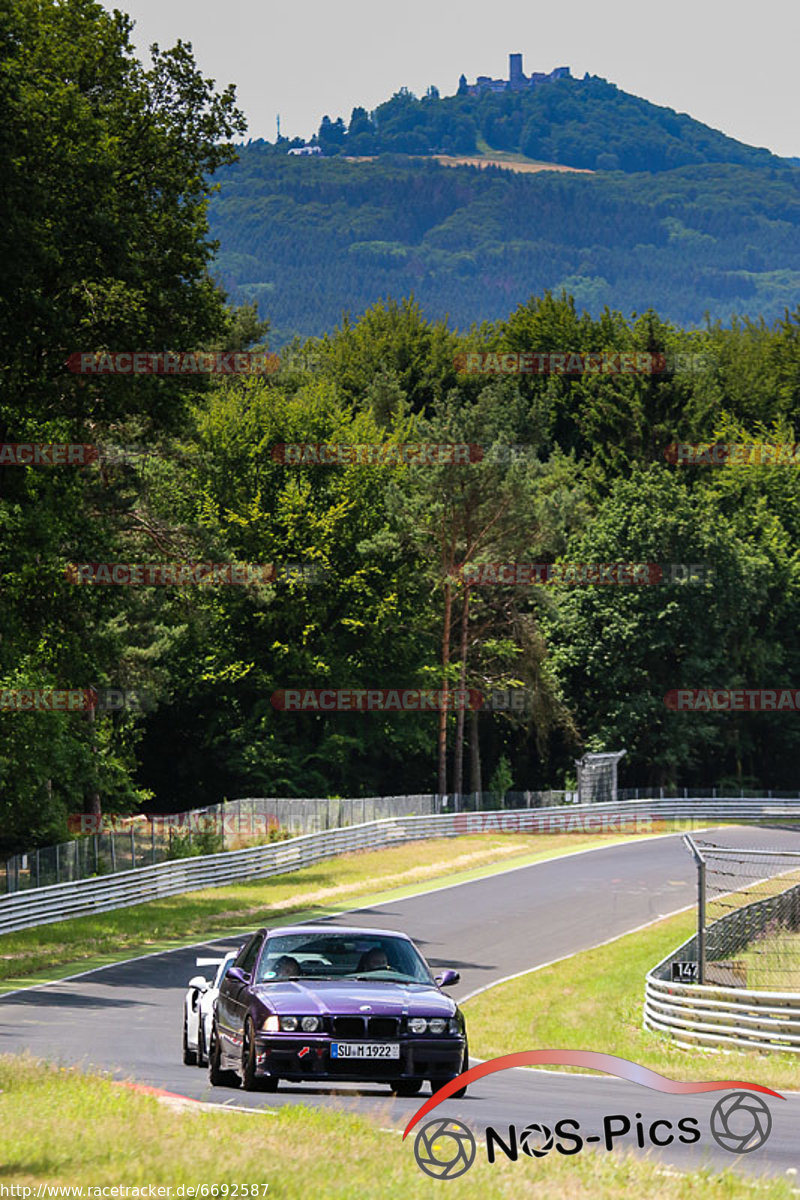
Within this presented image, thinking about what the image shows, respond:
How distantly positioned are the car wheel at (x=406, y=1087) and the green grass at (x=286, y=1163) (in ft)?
5.81

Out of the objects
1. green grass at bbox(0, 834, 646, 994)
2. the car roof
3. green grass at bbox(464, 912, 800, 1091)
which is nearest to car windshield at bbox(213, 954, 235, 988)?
the car roof

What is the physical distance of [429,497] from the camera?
72.4 metres

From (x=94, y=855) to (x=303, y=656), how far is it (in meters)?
31.2

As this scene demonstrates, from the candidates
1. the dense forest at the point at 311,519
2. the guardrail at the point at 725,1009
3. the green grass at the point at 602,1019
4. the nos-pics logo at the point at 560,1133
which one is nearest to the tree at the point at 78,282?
the dense forest at the point at 311,519

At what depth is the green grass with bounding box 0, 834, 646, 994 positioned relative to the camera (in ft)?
106

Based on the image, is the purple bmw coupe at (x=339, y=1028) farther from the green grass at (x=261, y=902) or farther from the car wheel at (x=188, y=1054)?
the green grass at (x=261, y=902)

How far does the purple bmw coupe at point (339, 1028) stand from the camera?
42.6 feet

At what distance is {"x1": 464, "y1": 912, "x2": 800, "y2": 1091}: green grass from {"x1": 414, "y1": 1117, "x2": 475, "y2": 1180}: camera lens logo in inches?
265

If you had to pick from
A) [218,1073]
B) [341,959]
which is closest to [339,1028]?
[341,959]

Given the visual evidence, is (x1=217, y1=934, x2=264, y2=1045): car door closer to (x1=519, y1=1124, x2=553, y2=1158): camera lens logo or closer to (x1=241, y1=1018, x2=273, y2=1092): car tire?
(x1=241, y1=1018, x2=273, y2=1092): car tire

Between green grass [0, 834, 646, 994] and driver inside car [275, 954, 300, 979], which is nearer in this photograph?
driver inside car [275, 954, 300, 979]

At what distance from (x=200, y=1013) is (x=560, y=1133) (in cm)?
579

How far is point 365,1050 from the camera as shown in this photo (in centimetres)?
1296

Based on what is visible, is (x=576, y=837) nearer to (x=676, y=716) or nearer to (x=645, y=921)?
(x=676, y=716)
